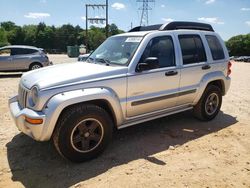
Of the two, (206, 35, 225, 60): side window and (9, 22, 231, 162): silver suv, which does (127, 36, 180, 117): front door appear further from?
(206, 35, 225, 60): side window

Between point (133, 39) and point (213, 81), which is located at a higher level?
point (133, 39)

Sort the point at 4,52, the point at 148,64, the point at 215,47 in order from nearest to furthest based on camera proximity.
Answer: the point at 148,64
the point at 215,47
the point at 4,52

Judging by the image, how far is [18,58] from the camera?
13578 millimetres

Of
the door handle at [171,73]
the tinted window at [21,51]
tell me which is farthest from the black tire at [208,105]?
the tinted window at [21,51]

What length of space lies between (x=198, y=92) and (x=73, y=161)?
2945 millimetres

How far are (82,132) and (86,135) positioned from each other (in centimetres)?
8

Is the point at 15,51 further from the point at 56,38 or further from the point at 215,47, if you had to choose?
the point at 56,38

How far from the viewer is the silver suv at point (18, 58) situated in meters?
13.4

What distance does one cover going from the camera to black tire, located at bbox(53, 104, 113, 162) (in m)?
3.71

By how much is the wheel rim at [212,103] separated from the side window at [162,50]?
5.01ft

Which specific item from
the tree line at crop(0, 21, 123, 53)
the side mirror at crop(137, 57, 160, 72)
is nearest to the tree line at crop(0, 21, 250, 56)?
the tree line at crop(0, 21, 123, 53)

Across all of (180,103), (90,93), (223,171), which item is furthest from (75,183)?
(180,103)

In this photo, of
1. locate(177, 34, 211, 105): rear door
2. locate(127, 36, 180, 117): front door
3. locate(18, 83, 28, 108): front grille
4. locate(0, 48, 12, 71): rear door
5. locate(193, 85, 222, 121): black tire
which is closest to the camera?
locate(18, 83, 28, 108): front grille

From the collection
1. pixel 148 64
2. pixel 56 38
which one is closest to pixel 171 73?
pixel 148 64
